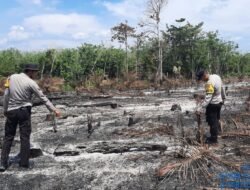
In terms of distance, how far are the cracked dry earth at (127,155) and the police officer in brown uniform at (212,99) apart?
37 cm

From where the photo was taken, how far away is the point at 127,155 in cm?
798

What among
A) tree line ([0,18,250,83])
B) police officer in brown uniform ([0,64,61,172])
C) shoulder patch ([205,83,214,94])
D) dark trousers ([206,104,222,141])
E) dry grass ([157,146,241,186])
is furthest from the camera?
tree line ([0,18,250,83])

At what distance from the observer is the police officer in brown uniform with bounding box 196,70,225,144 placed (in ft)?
27.2

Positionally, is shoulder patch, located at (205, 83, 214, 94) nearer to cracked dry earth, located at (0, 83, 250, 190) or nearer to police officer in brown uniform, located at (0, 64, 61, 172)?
cracked dry earth, located at (0, 83, 250, 190)

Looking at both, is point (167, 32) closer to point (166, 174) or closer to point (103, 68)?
point (103, 68)

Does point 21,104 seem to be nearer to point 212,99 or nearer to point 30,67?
point 30,67

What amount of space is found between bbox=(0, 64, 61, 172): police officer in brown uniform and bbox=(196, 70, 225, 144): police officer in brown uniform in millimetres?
2952

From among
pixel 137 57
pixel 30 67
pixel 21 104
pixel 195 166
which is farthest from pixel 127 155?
pixel 137 57

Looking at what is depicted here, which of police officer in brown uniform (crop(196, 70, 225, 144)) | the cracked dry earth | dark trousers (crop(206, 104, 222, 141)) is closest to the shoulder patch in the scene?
police officer in brown uniform (crop(196, 70, 225, 144))

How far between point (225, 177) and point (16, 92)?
3.68m

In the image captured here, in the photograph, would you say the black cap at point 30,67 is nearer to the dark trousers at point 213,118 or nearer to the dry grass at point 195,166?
the dry grass at point 195,166

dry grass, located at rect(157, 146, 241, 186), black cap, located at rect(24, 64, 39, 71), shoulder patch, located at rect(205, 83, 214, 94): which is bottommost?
dry grass, located at rect(157, 146, 241, 186)

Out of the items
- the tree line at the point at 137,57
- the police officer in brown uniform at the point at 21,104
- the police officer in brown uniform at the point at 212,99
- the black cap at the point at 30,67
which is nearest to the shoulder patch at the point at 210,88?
the police officer in brown uniform at the point at 212,99

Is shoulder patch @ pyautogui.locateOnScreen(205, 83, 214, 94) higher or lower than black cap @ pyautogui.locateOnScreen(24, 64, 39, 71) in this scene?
lower
